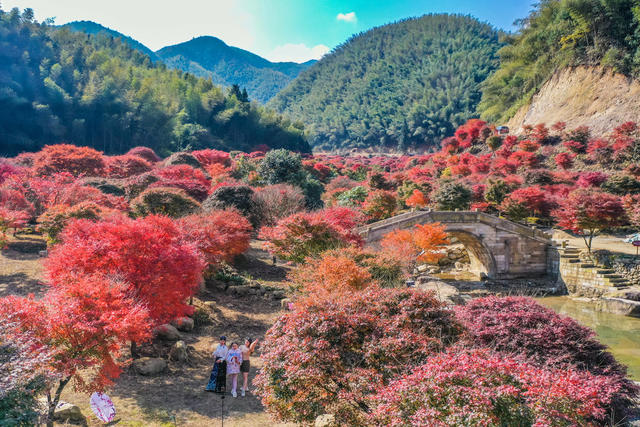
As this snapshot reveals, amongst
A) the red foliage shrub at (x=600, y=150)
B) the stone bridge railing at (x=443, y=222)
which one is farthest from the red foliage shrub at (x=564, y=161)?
the stone bridge railing at (x=443, y=222)

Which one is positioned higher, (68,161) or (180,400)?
(68,161)

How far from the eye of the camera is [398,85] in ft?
449

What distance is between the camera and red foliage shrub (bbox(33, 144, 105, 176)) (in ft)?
92.8

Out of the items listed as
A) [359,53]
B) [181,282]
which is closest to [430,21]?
[359,53]

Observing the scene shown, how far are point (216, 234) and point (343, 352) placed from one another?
1142cm

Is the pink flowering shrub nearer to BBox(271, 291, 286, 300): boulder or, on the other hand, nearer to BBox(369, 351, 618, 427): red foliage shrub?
BBox(271, 291, 286, 300): boulder

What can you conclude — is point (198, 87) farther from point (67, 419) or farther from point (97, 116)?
point (67, 419)

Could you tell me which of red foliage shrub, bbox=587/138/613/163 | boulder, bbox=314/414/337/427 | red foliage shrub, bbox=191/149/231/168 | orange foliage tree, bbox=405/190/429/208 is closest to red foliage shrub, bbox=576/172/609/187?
red foliage shrub, bbox=587/138/613/163

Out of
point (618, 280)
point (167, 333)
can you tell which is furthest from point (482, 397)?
point (618, 280)

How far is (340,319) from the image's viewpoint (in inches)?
280

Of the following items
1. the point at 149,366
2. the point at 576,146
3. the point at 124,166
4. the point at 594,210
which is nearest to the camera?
the point at 149,366

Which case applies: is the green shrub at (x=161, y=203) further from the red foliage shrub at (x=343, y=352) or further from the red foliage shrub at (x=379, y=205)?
the red foliage shrub at (x=343, y=352)

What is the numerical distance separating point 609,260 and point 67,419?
1056 inches

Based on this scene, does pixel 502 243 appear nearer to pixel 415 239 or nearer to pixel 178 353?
pixel 415 239
